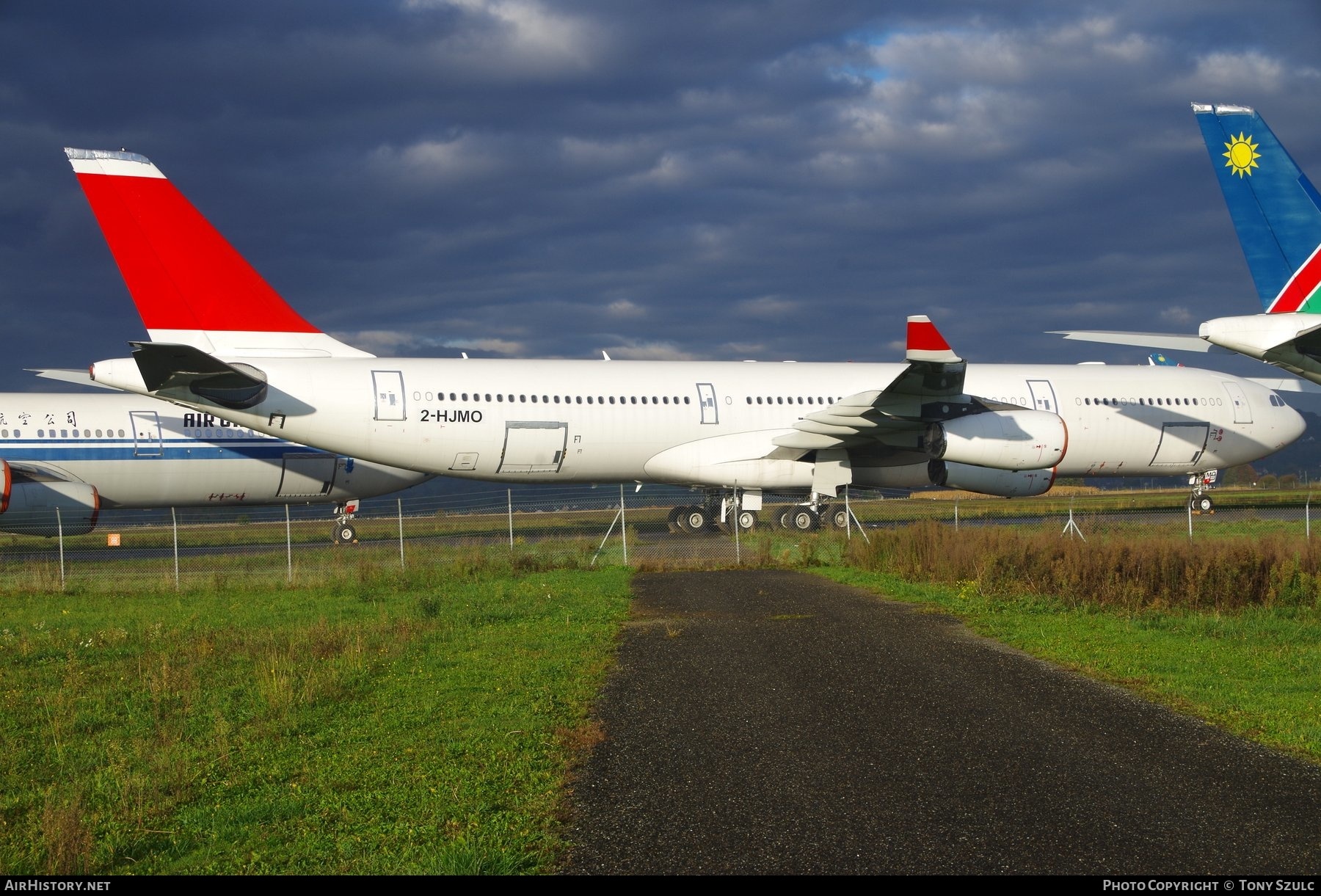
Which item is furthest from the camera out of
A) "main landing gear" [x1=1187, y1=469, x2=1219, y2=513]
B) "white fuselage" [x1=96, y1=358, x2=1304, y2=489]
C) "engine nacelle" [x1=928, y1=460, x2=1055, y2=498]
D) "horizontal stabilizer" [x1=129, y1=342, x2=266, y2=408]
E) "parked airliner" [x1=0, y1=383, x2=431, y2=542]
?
"main landing gear" [x1=1187, y1=469, x2=1219, y2=513]

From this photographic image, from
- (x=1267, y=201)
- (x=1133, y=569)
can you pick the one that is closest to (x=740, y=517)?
(x=1133, y=569)

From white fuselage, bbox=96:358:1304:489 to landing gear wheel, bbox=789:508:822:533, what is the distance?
83cm

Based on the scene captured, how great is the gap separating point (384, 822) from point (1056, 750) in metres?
3.94

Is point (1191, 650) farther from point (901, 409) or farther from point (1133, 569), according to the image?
point (901, 409)

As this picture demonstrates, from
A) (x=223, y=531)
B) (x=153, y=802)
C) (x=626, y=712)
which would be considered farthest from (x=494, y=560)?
(x=223, y=531)

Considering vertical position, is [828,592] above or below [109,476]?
below

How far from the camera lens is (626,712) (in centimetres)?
795

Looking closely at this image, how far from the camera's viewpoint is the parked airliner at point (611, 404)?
22.7 meters

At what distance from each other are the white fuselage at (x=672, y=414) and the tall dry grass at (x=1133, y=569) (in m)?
10.1

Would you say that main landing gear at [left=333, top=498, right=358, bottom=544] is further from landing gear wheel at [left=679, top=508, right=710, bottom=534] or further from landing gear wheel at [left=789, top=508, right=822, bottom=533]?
landing gear wheel at [left=789, top=508, right=822, bottom=533]

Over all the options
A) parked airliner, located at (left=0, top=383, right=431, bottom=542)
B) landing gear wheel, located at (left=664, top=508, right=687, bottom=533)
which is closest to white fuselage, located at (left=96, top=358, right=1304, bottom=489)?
landing gear wheel, located at (left=664, top=508, right=687, bottom=533)

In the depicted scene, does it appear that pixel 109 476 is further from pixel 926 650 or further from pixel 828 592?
pixel 926 650

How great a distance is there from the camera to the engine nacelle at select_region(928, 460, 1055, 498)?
88.8 feet

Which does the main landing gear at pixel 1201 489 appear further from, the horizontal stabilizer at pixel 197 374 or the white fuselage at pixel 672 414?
the horizontal stabilizer at pixel 197 374
